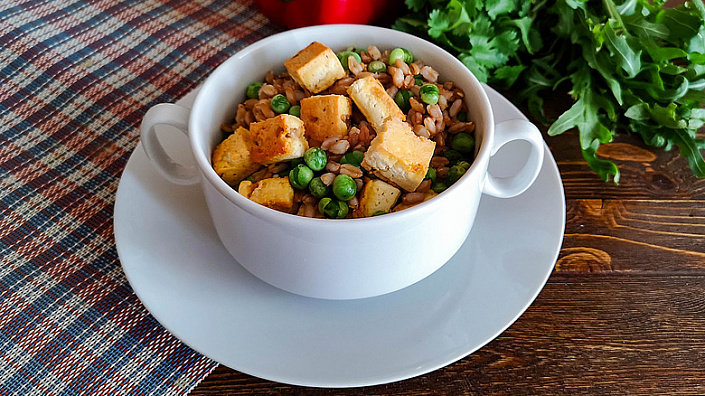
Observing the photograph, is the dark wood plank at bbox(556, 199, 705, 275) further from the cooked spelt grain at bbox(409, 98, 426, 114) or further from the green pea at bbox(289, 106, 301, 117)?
the green pea at bbox(289, 106, 301, 117)

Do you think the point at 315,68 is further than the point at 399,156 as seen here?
Yes

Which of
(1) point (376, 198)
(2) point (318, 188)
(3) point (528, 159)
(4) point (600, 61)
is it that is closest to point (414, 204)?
(1) point (376, 198)

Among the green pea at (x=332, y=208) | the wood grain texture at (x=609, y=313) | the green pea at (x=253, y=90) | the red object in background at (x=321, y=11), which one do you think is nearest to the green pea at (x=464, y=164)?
the green pea at (x=332, y=208)

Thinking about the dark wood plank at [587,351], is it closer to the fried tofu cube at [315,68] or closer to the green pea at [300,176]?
the green pea at [300,176]

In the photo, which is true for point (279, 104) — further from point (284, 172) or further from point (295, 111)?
point (284, 172)

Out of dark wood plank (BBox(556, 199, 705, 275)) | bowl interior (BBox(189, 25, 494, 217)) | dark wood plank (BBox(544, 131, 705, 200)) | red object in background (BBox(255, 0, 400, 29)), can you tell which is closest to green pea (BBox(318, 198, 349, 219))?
bowl interior (BBox(189, 25, 494, 217))

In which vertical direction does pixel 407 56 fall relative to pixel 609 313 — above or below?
above
